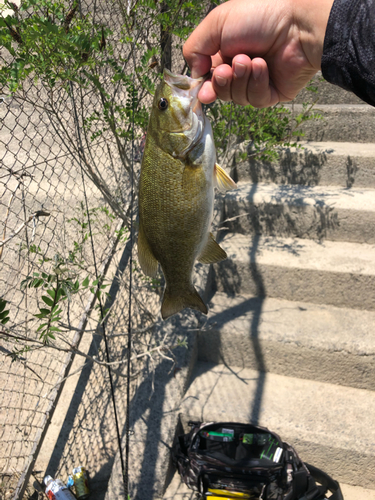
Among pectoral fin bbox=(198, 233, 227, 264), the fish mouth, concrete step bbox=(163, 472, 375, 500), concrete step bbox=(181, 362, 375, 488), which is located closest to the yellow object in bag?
concrete step bbox=(163, 472, 375, 500)

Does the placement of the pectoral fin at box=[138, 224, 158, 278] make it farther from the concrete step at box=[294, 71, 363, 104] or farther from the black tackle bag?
the concrete step at box=[294, 71, 363, 104]

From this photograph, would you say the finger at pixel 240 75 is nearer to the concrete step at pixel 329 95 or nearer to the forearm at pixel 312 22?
the forearm at pixel 312 22

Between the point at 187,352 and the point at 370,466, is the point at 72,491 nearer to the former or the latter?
the point at 187,352

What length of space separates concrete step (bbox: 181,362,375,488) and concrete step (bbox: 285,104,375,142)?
273cm

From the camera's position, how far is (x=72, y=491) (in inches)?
107

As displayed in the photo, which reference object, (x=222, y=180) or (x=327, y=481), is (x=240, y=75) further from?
(x=327, y=481)

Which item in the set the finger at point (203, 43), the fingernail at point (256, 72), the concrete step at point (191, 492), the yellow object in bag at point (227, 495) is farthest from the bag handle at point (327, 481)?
the finger at point (203, 43)

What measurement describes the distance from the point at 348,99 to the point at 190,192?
4107 mm

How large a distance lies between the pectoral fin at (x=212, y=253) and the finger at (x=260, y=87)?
0.65 meters

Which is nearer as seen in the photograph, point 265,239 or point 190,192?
point 190,192

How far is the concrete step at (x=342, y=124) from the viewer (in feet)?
12.8

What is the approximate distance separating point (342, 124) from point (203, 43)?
3150 mm

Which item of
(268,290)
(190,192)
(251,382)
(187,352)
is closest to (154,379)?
(187,352)

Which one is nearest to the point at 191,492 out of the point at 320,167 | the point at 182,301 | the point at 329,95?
the point at 182,301
